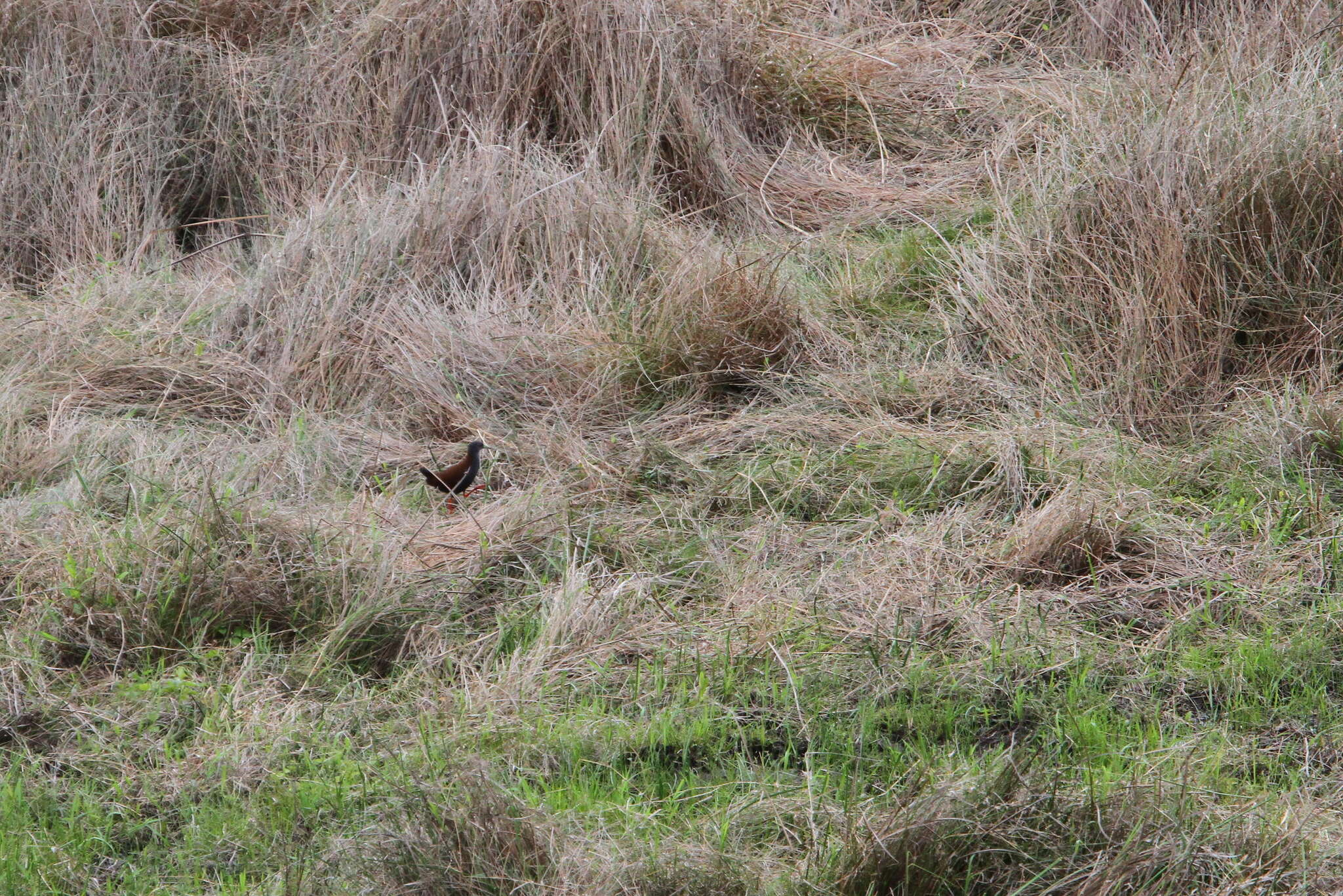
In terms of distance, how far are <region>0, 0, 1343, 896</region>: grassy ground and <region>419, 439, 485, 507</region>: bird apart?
0.44 ft

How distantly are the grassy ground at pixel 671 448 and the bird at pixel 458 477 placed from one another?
0.13 m

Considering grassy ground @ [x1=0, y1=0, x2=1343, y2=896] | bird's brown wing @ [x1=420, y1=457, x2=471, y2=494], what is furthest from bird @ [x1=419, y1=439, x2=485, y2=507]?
grassy ground @ [x1=0, y1=0, x2=1343, y2=896]

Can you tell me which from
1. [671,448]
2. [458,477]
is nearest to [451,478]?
[458,477]

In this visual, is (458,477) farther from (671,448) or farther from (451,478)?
(671,448)

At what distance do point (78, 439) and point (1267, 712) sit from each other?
11.3 ft

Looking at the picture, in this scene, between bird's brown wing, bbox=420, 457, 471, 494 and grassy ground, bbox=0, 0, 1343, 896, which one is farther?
bird's brown wing, bbox=420, 457, 471, 494

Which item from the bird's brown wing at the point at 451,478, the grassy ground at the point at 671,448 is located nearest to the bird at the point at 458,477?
the bird's brown wing at the point at 451,478

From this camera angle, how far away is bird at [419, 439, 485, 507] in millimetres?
3912

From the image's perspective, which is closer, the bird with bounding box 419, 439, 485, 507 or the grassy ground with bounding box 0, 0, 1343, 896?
the grassy ground with bounding box 0, 0, 1343, 896

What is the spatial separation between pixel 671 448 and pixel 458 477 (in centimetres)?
67

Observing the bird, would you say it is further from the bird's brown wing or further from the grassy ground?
the grassy ground

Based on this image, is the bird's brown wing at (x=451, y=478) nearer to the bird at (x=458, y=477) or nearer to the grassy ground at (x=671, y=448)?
the bird at (x=458, y=477)

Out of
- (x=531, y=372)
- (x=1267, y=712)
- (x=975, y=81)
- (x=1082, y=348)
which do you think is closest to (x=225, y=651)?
(x=531, y=372)

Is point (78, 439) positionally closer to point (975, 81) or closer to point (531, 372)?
point (531, 372)
